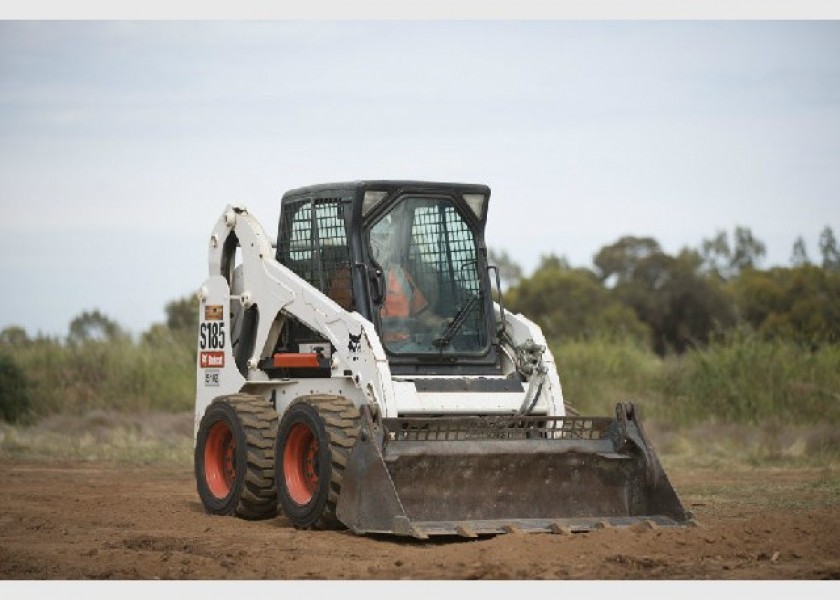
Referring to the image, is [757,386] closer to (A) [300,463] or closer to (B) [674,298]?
(A) [300,463]

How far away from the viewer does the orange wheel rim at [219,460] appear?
15.6 m

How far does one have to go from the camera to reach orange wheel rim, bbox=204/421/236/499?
15648 mm

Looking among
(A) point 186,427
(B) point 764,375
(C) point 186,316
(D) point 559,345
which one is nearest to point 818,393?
(B) point 764,375

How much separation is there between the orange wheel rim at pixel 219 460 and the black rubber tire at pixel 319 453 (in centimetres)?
135

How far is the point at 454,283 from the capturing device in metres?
15.2

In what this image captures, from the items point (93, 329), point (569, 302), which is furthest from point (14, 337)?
point (569, 302)

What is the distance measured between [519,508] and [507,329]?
2.23 meters

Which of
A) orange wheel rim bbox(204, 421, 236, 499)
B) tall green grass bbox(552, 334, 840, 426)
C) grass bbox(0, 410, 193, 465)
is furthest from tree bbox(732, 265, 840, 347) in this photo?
orange wheel rim bbox(204, 421, 236, 499)

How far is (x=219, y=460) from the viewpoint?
15812 mm

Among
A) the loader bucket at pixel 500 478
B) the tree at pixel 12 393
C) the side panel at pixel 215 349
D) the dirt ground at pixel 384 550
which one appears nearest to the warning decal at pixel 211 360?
the side panel at pixel 215 349

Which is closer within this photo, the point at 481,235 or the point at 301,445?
the point at 301,445

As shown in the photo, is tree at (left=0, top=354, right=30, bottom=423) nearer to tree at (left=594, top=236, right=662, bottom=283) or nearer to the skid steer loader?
the skid steer loader

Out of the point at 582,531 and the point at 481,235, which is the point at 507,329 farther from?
the point at 582,531

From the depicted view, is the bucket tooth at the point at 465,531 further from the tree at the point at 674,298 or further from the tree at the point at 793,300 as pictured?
the tree at the point at 674,298
